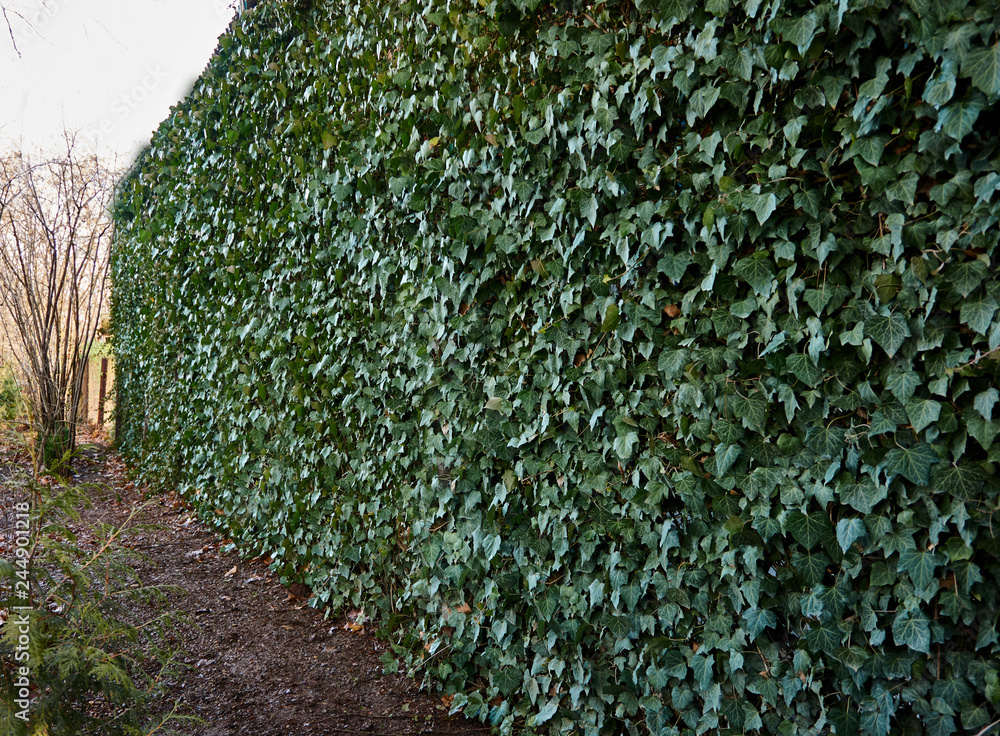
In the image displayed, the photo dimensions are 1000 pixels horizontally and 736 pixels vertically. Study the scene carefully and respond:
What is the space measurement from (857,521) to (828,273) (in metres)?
0.55

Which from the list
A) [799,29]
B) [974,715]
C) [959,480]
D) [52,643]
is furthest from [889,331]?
[52,643]

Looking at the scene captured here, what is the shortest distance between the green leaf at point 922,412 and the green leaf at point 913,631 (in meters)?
0.39

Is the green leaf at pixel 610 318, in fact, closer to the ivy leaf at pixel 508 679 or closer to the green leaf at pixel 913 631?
the green leaf at pixel 913 631

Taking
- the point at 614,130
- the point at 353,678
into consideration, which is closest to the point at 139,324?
the point at 353,678

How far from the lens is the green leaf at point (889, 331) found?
137cm

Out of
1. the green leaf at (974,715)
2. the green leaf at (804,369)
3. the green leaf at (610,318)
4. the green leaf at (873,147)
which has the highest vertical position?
the green leaf at (873,147)

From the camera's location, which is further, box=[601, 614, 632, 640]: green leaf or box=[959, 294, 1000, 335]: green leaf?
box=[601, 614, 632, 640]: green leaf

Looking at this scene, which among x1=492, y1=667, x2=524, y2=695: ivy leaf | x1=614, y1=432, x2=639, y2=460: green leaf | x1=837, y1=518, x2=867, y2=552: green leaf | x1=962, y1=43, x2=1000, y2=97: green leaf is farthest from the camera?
x1=492, y1=667, x2=524, y2=695: ivy leaf

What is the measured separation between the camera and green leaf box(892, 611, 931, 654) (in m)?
1.36

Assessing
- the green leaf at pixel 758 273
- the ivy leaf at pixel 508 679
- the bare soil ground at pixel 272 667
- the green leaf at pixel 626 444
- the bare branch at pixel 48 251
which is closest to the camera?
the green leaf at pixel 758 273

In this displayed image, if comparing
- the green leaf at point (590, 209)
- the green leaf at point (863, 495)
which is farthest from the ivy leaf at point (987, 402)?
the green leaf at point (590, 209)

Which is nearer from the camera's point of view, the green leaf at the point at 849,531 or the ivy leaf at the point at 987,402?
the ivy leaf at the point at 987,402

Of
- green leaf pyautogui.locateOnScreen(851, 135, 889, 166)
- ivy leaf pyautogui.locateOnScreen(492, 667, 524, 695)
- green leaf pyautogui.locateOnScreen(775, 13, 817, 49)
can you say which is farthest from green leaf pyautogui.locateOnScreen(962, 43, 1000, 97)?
ivy leaf pyautogui.locateOnScreen(492, 667, 524, 695)

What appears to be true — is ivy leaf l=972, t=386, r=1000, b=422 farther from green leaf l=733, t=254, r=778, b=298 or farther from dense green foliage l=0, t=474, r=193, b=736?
dense green foliage l=0, t=474, r=193, b=736
